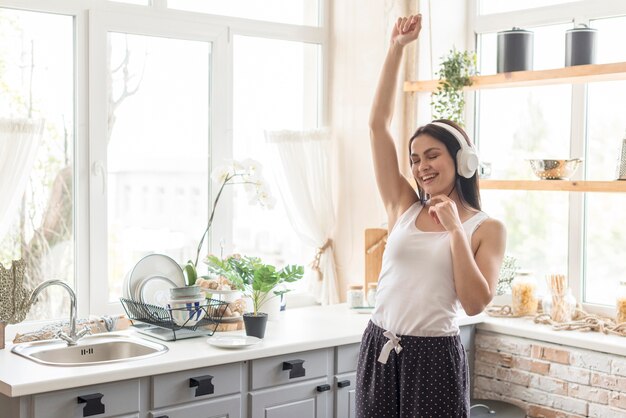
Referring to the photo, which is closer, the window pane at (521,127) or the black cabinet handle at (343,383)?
the black cabinet handle at (343,383)

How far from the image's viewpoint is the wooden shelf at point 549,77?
3244mm

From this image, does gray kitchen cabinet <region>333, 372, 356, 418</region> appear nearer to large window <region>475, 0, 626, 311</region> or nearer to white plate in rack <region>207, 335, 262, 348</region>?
white plate in rack <region>207, 335, 262, 348</region>

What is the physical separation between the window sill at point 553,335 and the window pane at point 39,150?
70.0 inches

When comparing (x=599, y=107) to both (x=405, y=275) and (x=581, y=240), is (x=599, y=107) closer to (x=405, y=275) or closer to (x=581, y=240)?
(x=581, y=240)

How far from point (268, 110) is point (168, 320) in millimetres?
1310

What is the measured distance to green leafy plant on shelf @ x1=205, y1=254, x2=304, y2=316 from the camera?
319 centimetres

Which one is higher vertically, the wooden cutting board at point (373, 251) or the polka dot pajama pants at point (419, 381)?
the wooden cutting board at point (373, 251)

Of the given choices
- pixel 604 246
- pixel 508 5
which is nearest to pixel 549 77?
pixel 508 5

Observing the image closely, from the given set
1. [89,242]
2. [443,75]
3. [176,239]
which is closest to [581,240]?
[443,75]

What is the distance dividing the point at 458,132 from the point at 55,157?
5.59ft

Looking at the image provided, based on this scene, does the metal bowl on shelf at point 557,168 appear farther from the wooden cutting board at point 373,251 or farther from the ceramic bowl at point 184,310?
the ceramic bowl at point 184,310

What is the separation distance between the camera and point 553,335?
3.26 meters

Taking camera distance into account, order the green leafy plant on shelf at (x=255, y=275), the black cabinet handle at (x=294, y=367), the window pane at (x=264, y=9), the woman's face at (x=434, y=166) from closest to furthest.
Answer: the woman's face at (x=434, y=166) → the black cabinet handle at (x=294, y=367) → the green leafy plant on shelf at (x=255, y=275) → the window pane at (x=264, y=9)

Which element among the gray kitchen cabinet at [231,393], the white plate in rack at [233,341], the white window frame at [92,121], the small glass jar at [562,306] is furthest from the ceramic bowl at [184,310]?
the small glass jar at [562,306]
